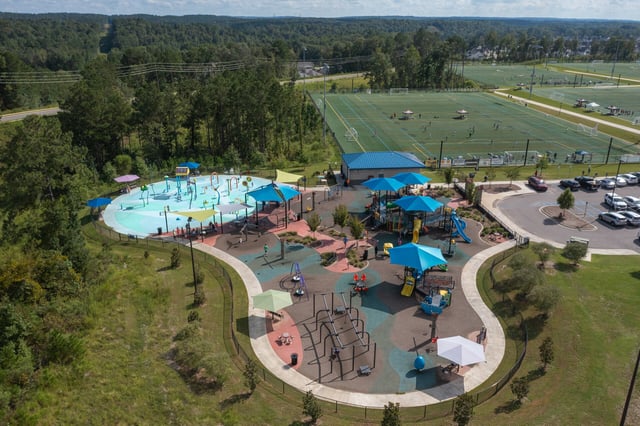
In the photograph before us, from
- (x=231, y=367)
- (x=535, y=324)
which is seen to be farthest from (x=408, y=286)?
(x=231, y=367)

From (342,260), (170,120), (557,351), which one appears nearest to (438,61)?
(170,120)

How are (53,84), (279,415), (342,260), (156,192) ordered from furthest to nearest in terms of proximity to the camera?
(53,84), (156,192), (342,260), (279,415)

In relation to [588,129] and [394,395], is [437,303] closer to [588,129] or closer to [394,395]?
[394,395]

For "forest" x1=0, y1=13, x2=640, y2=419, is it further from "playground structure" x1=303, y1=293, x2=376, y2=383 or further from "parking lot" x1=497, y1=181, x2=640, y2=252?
"parking lot" x1=497, y1=181, x2=640, y2=252

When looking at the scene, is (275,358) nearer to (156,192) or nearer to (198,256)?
(198,256)

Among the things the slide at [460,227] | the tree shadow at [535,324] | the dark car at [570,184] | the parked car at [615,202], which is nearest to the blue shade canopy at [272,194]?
the slide at [460,227]
